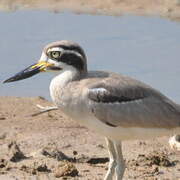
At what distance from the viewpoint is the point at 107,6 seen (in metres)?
19.0

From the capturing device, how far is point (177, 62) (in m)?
14.9

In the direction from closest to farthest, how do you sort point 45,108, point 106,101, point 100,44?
1. point 106,101
2. point 45,108
3. point 100,44

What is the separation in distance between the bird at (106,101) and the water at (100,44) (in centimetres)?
377

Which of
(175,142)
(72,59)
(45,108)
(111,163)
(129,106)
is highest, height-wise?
(72,59)

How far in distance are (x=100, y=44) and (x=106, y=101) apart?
22.2 feet

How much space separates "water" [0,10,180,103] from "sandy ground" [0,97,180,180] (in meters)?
1.81

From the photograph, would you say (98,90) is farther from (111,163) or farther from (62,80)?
(111,163)

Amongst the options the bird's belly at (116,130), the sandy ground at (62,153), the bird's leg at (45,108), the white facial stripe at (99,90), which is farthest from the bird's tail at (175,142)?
the white facial stripe at (99,90)

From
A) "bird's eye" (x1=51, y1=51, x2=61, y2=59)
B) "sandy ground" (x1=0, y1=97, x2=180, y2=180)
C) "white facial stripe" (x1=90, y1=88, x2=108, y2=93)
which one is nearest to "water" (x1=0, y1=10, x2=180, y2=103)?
"sandy ground" (x1=0, y1=97, x2=180, y2=180)

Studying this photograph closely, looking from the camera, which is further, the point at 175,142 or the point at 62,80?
the point at 175,142

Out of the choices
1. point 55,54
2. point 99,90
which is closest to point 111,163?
point 99,90

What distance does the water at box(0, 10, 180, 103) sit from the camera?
14.1m

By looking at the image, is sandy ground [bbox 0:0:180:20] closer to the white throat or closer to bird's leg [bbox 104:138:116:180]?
bird's leg [bbox 104:138:116:180]

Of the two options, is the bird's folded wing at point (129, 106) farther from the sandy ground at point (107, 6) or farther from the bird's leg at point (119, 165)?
the sandy ground at point (107, 6)
